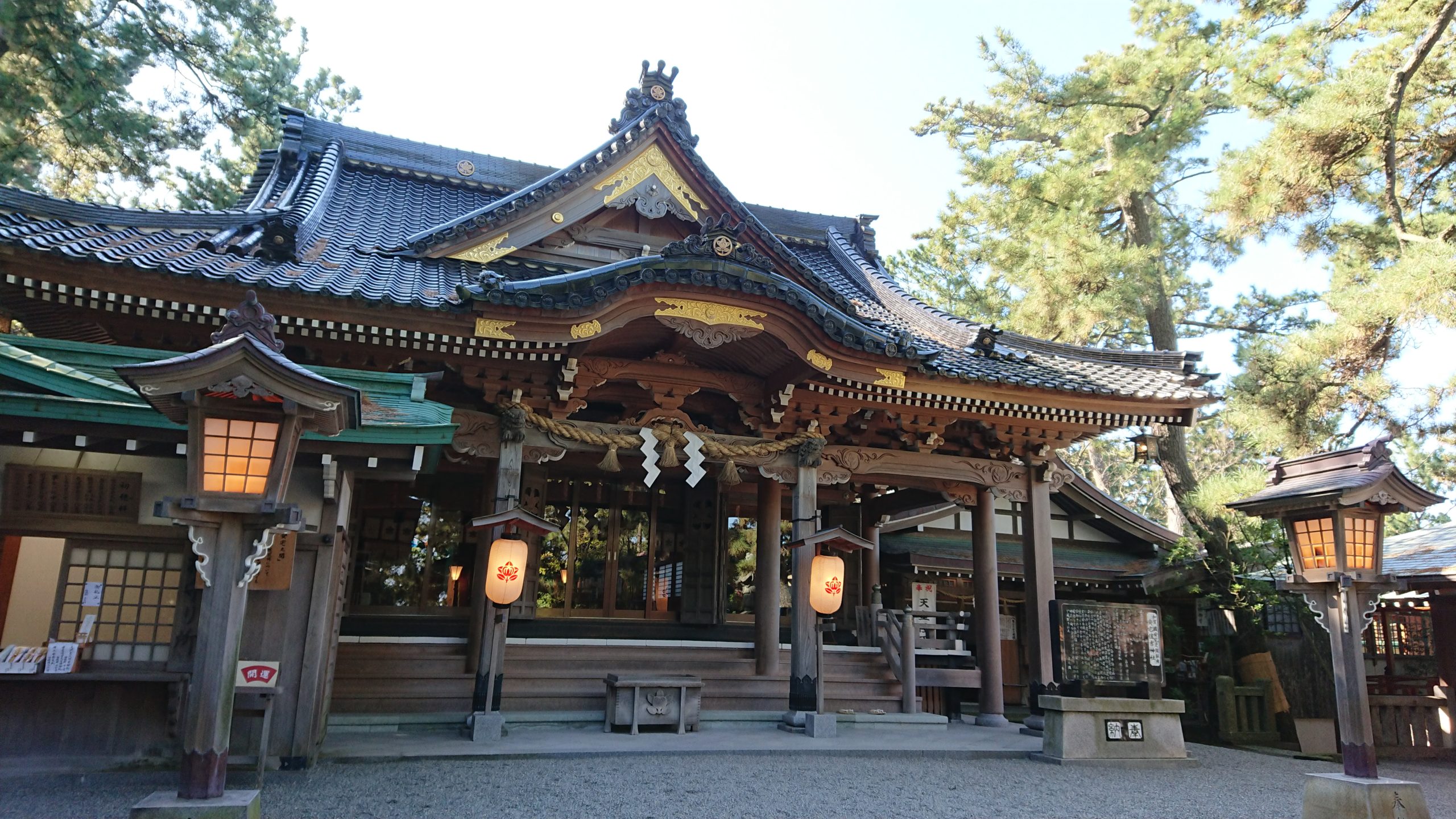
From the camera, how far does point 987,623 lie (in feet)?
35.3

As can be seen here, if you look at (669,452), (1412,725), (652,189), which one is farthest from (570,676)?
(1412,725)

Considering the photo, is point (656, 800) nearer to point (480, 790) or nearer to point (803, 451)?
point (480, 790)

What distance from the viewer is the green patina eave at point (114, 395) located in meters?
5.52

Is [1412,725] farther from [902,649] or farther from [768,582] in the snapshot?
[768,582]

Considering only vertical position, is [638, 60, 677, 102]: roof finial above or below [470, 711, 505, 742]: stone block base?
above

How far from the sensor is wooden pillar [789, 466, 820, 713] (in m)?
9.13

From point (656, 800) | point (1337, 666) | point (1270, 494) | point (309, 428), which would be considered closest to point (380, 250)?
point (309, 428)

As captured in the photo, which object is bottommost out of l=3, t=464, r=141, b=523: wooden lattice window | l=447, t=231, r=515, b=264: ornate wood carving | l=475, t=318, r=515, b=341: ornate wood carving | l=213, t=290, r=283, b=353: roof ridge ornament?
l=3, t=464, r=141, b=523: wooden lattice window

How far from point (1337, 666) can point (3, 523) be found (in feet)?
32.0

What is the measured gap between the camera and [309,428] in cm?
487

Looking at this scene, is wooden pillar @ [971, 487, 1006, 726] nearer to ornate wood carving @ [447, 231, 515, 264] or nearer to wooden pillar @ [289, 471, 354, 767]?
ornate wood carving @ [447, 231, 515, 264]

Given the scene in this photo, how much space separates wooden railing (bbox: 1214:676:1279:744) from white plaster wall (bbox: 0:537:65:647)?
14.0 metres

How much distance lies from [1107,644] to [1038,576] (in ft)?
7.23

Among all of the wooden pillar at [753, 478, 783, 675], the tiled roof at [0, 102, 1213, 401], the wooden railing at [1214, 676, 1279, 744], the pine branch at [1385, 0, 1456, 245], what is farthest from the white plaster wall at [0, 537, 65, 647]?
the pine branch at [1385, 0, 1456, 245]
